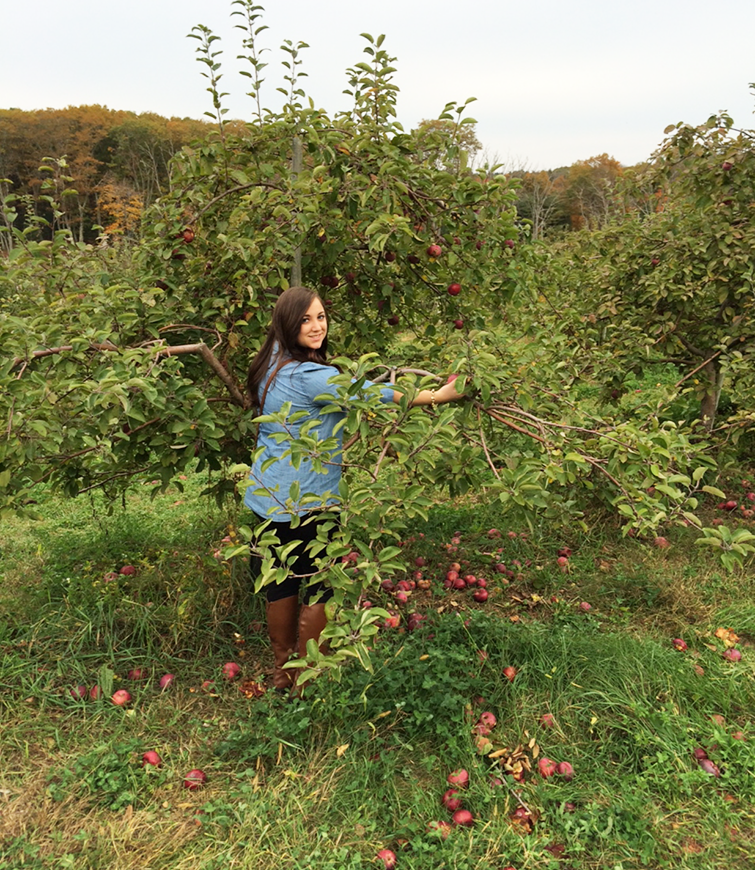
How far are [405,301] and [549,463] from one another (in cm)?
142

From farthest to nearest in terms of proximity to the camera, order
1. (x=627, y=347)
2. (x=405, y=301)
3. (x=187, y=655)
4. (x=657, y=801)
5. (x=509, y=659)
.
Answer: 1. (x=627, y=347)
2. (x=405, y=301)
3. (x=187, y=655)
4. (x=509, y=659)
5. (x=657, y=801)

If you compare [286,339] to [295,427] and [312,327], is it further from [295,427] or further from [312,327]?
[295,427]

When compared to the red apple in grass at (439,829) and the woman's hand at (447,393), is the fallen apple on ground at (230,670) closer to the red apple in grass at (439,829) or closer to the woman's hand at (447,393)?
the red apple in grass at (439,829)

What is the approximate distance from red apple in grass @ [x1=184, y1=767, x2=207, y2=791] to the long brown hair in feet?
4.09

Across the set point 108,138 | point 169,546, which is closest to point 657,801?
point 169,546

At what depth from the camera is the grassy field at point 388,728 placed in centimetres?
182

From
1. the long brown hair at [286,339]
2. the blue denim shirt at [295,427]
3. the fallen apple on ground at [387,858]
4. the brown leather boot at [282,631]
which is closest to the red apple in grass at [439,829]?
the fallen apple on ground at [387,858]

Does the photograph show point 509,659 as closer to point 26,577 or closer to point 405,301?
point 405,301

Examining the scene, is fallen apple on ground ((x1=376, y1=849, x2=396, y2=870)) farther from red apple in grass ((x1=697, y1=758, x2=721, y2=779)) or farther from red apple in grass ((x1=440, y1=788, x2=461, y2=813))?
red apple in grass ((x1=697, y1=758, x2=721, y2=779))

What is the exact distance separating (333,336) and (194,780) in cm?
193

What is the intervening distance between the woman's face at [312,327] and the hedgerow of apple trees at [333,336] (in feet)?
0.74

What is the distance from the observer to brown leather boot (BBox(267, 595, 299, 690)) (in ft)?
8.13

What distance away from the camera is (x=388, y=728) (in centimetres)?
223

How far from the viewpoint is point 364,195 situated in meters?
2.13
